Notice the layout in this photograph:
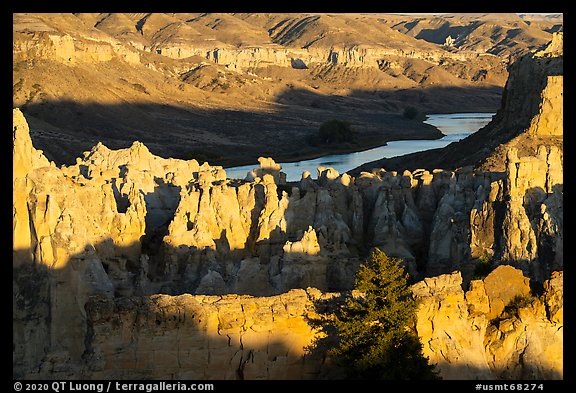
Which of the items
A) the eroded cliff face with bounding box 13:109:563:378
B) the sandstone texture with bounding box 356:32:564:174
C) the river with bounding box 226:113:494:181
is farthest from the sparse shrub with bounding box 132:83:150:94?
the eroded cliff face with bounding box 13:109:563:378

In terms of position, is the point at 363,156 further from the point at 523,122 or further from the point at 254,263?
the point at 254,263

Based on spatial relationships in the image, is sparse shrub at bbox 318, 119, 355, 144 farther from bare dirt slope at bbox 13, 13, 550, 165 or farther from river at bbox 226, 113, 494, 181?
river at bbox 226, 113, 494, 181

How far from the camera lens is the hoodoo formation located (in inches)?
690

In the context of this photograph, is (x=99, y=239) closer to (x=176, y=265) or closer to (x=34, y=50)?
(x=176, y=265)

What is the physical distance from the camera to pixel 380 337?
56.0 feet

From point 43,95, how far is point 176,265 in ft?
302

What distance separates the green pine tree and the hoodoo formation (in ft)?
2.32

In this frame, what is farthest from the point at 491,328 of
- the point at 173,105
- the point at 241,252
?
the point at 173,105

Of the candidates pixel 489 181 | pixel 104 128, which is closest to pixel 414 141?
pixel 104 128

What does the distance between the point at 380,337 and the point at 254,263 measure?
363 inches

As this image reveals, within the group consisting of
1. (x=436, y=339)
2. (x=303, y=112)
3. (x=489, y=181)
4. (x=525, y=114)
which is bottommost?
(x=436, y=339)

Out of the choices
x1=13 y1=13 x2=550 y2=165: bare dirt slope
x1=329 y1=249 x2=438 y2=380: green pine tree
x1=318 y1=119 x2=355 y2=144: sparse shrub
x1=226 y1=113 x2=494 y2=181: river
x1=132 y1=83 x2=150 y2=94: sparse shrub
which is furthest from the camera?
x1=132 y1=83 x2=150 y2=94: sparse shrub

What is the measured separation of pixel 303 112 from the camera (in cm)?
15625
